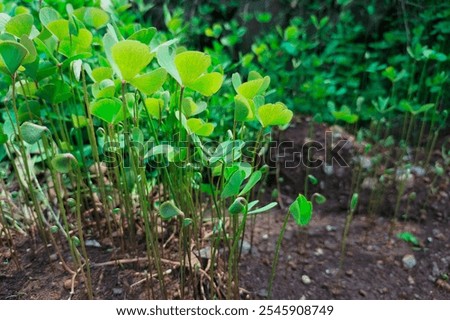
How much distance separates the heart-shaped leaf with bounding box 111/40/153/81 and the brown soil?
1.63ft

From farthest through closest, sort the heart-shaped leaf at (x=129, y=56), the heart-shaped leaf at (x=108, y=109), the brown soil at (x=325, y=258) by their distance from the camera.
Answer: the brown soil at (x=325, y=258) < the heart-shaped leaf at (x=108, y=109) < the heart-shaped leaf at (x=129, y=56)

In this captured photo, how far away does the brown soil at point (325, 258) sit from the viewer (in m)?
1.07

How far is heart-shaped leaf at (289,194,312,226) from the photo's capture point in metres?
0.78

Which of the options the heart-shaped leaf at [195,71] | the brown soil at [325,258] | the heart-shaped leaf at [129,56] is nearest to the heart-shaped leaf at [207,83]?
the heart-shaped leaf at [195,71]

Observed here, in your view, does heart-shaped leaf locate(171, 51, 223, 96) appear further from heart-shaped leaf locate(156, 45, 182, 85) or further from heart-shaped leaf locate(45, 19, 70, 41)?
heart-shaped leaf locate(45, 19, 70, 41)

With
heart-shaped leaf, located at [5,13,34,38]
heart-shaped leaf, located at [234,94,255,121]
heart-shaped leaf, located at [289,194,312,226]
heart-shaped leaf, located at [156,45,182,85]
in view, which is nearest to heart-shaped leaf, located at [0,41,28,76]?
heart-shaped leaf, located at [5,13,34,38]

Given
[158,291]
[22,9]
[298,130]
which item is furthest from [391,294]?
[22,9]

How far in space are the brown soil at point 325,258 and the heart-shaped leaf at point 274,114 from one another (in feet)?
1.44

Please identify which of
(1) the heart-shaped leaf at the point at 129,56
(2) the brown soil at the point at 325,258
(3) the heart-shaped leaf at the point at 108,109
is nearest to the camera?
(1) the heart-shaped leaf at the point at 129,56

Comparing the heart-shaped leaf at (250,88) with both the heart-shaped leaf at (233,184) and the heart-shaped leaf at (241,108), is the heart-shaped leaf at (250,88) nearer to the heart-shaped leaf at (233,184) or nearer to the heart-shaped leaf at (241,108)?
the heart-shaped leaf at (241,108)

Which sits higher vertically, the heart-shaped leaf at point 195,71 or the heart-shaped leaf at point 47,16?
the heart-shaped leaf at point 47,16

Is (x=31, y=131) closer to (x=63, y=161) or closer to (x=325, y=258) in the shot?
(x=63, y=161)
